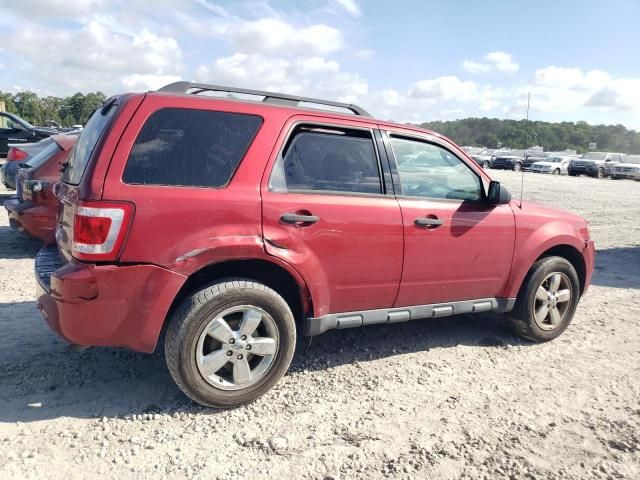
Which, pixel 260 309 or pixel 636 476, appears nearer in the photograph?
pixel 636 476

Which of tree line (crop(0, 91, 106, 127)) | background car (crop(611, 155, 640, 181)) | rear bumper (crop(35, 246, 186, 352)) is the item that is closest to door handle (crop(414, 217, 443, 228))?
rear bumper (crop(35, 246, 186, 352))

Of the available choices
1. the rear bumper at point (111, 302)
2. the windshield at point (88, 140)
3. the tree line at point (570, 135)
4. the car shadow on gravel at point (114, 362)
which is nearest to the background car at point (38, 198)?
the car shadow on gravel at point (114, 362)

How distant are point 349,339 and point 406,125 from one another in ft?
6.11

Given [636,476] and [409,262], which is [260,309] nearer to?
[409,262]

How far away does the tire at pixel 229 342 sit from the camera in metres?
3.02

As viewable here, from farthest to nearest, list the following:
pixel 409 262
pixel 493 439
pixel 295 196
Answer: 1. pixel 409 262
2. pixel 295 196
3. pixel 493 439

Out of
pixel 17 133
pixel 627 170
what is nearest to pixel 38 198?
pixel 17 133

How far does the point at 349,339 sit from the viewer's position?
445 cm

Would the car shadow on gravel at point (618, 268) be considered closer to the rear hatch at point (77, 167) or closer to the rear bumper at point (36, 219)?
the rear hatch at point (77, 167)

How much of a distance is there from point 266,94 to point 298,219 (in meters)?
1.00

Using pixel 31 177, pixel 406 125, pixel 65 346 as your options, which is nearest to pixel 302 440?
pixel 65 346

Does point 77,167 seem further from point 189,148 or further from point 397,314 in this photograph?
point 397,314

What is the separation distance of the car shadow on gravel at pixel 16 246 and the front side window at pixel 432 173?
17.2 ft

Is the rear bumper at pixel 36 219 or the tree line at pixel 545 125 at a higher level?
the tree line at pixel 545 125
